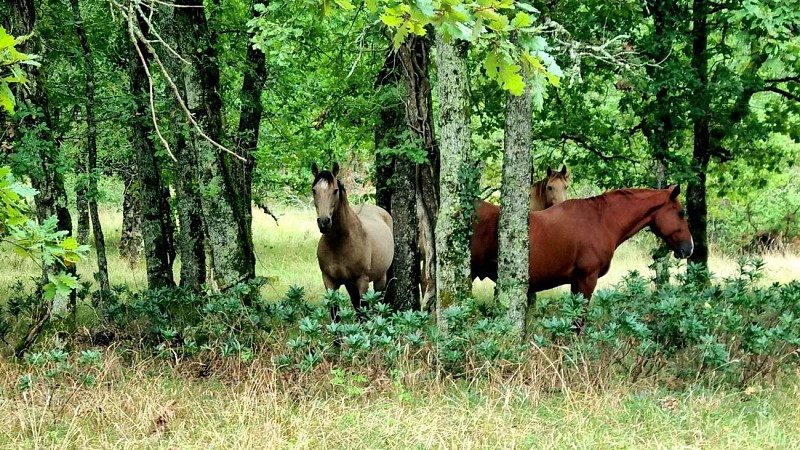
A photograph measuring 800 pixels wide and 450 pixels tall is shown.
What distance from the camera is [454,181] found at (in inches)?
303

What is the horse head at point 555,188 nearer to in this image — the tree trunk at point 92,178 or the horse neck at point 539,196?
the horse neck at point 539,196

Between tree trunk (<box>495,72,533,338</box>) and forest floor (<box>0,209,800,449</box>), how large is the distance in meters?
1.38

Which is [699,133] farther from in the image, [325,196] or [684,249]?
[325,196]

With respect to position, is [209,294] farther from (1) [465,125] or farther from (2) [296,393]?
(1) [465,125]

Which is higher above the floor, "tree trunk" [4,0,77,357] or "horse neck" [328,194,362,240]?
"tree trunk" [4,0,77,357]

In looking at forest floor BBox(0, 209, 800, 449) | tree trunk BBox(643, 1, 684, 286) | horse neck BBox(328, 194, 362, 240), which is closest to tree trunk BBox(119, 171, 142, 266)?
horse neck BBox(328, 194, 362, 240)

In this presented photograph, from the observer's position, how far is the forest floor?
543 centimetres

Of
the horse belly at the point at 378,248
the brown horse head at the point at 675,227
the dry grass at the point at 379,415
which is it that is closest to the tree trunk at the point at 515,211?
the dry grass at the point at 379,415

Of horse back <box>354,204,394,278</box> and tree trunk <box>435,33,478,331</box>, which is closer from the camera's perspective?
tree trunk <box>435,33,478,331</box>

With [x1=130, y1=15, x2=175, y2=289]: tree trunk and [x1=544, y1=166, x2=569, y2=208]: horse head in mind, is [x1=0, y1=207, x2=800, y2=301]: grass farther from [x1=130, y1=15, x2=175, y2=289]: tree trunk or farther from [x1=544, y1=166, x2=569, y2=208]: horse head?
[x1=544, y1=166, x2=569, y2=208]: horse head

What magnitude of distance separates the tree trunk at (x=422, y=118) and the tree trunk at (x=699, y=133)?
4684mm

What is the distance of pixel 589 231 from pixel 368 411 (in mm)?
5512

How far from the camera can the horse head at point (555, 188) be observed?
12.4m

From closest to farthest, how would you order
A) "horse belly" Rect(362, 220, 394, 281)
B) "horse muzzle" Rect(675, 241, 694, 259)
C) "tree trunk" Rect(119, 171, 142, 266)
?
"horse muzzle" Rect(675, 241, 694, 259) → "horse belly" Rect(362, 220, 394, 281) → "tree trunk" Rect(119, 171, 142, 266)
